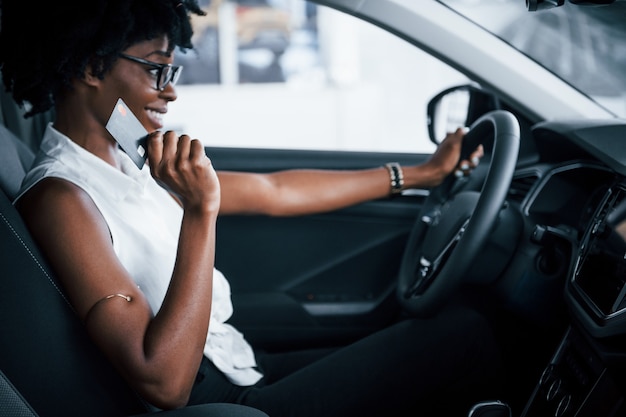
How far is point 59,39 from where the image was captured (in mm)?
1329

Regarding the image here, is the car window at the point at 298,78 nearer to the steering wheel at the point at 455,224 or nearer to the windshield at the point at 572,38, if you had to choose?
the windshield at the point at 572,38

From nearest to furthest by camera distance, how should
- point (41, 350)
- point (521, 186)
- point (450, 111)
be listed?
point (41, 350) → point (521, 186) → point (450, 111)

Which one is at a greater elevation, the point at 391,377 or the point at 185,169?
the point at 185,169

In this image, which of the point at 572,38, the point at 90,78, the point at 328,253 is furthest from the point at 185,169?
the point at 572,38

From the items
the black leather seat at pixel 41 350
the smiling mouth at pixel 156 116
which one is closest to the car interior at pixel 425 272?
the black leather seat at pixel 41 350

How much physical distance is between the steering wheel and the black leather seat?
1.61 ft

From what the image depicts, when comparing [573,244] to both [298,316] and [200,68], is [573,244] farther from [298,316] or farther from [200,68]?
[200,68]

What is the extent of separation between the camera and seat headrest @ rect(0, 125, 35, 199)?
1.41 m

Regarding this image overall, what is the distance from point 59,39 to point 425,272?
0.89m

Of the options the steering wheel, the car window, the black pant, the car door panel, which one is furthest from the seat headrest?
the car window

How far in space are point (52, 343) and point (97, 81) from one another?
1.69 feet

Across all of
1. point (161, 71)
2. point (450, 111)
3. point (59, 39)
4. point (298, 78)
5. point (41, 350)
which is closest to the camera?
point (41, 350)

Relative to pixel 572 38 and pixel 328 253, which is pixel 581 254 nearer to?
pixel 328 253

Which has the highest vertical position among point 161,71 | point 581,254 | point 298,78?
point 161,71
